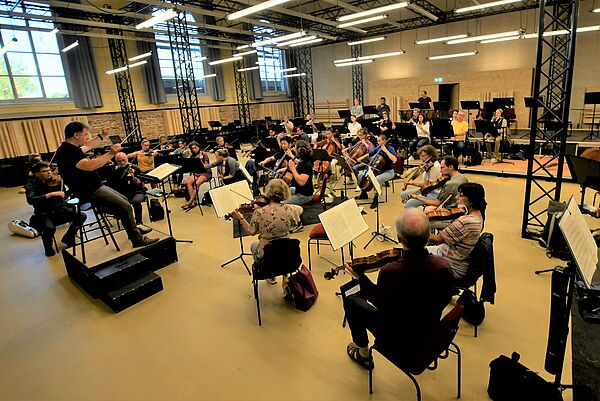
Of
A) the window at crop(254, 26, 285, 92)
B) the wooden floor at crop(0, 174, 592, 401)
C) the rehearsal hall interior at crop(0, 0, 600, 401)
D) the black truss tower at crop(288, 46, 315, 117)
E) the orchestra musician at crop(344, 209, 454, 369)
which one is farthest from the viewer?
the black truss tower at crop(288, 46, 315, 117)

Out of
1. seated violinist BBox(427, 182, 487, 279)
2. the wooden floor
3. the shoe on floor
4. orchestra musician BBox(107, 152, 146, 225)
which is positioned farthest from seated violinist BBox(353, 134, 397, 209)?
orchestra musician BBox(107, 152, 146, 225)

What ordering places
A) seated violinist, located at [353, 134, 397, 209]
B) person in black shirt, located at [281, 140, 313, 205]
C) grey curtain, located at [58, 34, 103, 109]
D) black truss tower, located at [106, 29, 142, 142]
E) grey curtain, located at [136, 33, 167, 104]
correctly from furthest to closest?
grey curtain, located at [136, 33, 167, 104], black truss tower, located at [106, 29, 142, 142], grey curtain, located at [58, 34, 103, 109], seated violinist, located at [353, 134, 397, 209], person in black shirt, located at [281, 140, 313, 205]

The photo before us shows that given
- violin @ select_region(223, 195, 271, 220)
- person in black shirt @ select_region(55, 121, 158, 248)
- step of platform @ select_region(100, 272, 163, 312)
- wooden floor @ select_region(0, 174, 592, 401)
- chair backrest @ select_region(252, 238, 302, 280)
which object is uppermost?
person in black shirt @ select_region(55, 121, 158, 248)

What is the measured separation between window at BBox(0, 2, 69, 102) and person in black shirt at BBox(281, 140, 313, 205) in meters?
10.9

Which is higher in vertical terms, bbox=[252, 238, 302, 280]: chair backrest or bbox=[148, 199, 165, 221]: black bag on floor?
bbox=[252, 238, 302, 280]: chair backrest

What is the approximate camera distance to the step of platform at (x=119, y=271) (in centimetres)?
379

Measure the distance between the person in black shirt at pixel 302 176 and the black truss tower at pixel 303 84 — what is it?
1519cm

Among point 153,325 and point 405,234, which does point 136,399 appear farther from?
point 405,234

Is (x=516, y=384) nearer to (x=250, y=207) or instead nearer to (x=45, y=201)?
(x=250, y=207)

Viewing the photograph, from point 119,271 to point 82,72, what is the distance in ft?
39.7

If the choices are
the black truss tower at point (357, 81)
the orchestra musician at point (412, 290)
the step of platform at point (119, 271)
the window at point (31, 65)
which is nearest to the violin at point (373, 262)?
the orchestra musician at point (412, 290)

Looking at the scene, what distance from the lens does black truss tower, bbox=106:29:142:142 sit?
43.9 ft

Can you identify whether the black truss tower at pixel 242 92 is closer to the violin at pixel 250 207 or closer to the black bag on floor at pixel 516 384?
the violin at pixel 250 207

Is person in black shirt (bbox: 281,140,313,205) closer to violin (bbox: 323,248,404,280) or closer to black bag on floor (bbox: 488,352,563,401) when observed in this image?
violin (bbox: 323,248,404,280)
